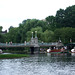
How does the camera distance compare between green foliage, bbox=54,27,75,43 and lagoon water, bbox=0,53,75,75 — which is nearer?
lagoon water, bbox=0,53,75,75

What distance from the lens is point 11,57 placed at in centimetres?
8212

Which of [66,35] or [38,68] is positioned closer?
[38,68]

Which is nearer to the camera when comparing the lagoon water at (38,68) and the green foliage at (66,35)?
the lagoon water at (38,68)

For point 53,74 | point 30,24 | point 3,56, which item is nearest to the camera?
point 53,74

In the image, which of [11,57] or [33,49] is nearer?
[11,57]

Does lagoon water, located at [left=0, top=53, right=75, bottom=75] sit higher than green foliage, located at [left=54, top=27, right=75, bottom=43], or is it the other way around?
green foliage, located at [left=54, top=27, right=75, bottom=43]

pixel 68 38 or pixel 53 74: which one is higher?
pixel 68 38

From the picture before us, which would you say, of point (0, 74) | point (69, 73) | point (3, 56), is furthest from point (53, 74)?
point (3, 56)

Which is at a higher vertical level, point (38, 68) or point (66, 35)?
point (66, 35)

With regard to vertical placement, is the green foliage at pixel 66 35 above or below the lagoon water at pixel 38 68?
above

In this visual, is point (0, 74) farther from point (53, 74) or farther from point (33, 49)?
point (33, 49)

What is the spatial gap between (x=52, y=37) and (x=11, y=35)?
40378 mm

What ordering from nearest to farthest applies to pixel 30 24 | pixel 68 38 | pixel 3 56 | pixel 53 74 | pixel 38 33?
pixel 53 74 → pixel 3 56 → pixel 68 38 → pixel 38 33 → pixel 30 24

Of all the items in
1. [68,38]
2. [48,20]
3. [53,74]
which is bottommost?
[53,74]
